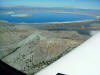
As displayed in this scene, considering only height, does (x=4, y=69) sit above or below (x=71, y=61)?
below

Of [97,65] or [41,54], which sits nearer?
[97,65]

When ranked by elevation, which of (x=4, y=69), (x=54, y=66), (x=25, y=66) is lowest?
(x=25, y=66)

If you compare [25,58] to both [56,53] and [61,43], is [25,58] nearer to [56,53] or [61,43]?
[56,53]

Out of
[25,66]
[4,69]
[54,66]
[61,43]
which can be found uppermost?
[54,66]

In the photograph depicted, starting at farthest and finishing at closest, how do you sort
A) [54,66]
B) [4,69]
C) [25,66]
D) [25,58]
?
[25,58] → [25,66] → [4,69] → [54,66]

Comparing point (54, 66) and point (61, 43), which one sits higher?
point (54, 66)

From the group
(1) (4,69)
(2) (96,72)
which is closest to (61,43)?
(1) (4,69)

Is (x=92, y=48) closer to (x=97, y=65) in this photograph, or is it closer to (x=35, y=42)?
(x=97, y=65)

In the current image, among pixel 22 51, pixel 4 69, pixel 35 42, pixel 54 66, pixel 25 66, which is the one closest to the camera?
pixel 54 66

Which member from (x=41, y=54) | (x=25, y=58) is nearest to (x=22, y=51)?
(x=25, y=58)
